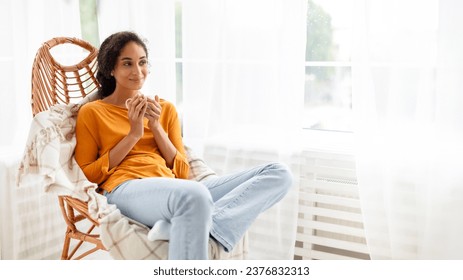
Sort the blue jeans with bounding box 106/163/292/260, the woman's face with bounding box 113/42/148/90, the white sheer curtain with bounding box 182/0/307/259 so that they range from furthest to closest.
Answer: the white sheer curtain with bounding box 182/0/307/259 < the woman's face with bounding box 113/42/148/90 < the blue jeans with bounding box 106/163/292/260

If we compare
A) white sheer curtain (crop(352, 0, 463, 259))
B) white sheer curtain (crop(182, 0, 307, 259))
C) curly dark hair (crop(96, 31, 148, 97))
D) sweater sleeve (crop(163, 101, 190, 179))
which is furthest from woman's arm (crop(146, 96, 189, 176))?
white sheer curtain (crop(352, 0, 463, 259))

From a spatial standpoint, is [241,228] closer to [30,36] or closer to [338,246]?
[338,246]

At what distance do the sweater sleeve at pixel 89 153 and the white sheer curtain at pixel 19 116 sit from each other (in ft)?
1.98

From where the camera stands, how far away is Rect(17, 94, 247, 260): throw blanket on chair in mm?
1518

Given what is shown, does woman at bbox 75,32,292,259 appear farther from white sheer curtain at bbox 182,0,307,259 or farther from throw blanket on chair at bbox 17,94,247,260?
white sheer curtain at bbox 182,0,307,259

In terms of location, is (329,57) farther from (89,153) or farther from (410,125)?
(89,153)

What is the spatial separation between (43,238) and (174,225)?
1.15 m

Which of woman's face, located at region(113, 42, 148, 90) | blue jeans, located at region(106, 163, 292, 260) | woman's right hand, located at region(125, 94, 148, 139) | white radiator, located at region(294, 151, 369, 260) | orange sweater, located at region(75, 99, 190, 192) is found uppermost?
woman's face, located at region(113, 42, 148, 90)

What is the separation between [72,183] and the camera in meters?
1.66

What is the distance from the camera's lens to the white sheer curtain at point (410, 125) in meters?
1.88

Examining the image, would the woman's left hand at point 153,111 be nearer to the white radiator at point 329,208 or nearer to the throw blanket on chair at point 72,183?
the throw blanket on chair at point 72,183

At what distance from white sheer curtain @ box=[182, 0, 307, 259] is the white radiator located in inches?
2.7
